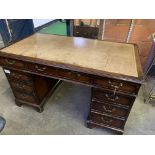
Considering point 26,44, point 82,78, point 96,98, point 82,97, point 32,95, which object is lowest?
point 82,97

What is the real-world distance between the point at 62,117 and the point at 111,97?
0.73 metres

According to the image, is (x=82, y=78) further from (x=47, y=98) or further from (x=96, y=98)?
(x=47, y=98)

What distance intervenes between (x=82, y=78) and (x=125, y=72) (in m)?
0.34

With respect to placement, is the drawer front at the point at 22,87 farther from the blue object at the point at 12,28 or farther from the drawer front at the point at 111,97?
the blue object at the point at 12,28

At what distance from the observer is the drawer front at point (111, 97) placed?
121 cm

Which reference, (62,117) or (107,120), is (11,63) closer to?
(62,117)

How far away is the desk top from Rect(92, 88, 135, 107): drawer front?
219mm

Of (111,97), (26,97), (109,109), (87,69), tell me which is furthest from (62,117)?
(87,69)

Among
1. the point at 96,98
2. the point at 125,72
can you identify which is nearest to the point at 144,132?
the point at 96,98

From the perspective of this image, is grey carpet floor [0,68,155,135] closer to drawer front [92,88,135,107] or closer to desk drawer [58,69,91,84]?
drawer front [92,88,135,107]

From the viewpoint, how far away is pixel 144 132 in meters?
1.56

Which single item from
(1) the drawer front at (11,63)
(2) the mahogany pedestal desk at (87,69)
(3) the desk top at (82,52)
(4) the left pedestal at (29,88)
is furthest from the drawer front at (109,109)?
(1) the drawer front at (11,63)

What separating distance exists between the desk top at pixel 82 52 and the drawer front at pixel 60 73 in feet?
0.24

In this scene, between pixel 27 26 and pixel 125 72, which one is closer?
pixel 125 72
